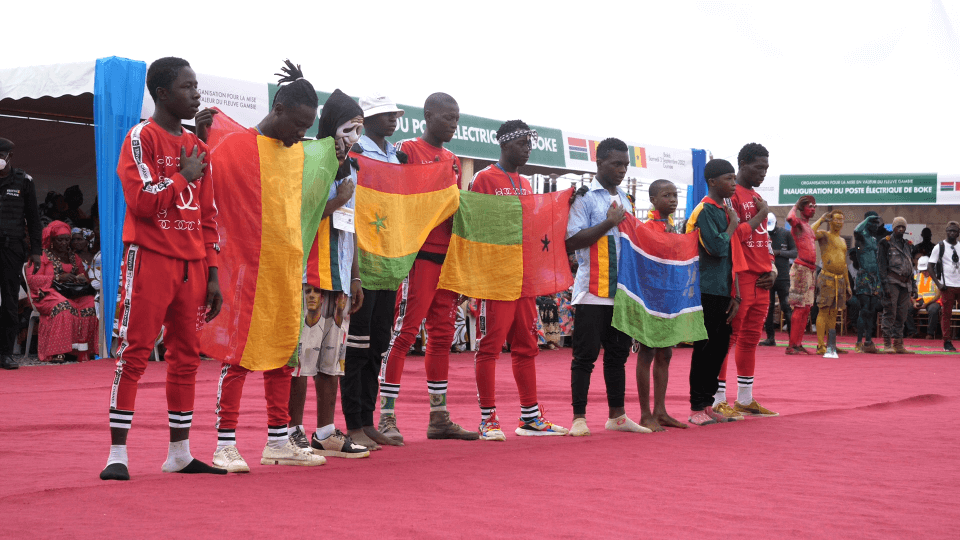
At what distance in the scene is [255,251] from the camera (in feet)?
14.7

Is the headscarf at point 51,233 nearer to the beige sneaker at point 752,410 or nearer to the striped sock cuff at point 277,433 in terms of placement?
the striped sock cuff at point 277,433

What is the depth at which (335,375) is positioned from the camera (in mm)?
4898

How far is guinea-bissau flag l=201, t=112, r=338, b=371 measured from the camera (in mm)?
4434

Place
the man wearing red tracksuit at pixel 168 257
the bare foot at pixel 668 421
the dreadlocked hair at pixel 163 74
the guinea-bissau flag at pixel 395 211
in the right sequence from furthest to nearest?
the bare foot at pixel 668 421 < the guinea-bissau flag at pixel 395 211 < the dreadlocked hair at pixel 163 74 < the man wearing red tracksuit at pixel 168 257

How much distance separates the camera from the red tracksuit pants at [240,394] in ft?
14.4

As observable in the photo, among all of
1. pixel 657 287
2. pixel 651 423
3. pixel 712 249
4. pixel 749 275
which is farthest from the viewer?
pixel 749 275

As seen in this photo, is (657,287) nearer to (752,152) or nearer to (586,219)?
(586,219)

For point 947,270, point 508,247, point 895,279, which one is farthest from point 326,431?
point 947,270

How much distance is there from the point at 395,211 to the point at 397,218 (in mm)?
43

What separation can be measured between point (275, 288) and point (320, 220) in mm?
483

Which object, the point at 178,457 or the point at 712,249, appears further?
the point at 712,249

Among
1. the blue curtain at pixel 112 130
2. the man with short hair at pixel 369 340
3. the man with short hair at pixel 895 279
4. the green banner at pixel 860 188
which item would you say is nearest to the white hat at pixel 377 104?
the man with short hair at pixel 369 340

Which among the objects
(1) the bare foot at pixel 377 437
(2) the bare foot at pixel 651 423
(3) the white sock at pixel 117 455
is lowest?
(2) the bare foot at pixel 651 423

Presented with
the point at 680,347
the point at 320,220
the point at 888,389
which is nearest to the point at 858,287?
the point at 680,347
